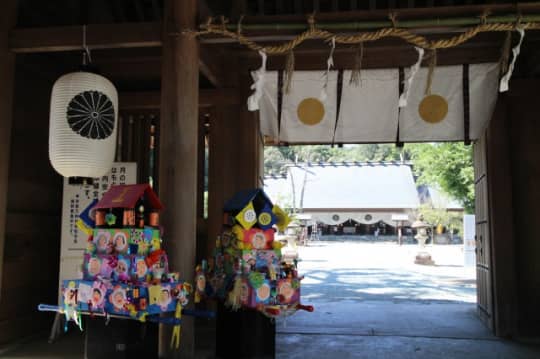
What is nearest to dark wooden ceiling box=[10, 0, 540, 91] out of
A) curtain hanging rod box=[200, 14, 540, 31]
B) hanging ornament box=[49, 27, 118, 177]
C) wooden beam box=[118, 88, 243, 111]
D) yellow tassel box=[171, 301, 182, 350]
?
wooden beam box=[118, 88, 243, 111]

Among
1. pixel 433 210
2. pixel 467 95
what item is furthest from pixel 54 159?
pixel 433 210

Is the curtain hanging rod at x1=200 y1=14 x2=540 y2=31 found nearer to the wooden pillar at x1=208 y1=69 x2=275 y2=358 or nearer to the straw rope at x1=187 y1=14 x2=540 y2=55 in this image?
the straw rope at x1=187 y1=14 x2=540 y2=55

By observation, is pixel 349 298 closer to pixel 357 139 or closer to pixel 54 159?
pixel 357 139

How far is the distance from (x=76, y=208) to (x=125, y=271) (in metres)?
2.40

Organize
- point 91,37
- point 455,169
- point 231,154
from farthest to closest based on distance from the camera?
point 455,169, point 231,154, point 91,37

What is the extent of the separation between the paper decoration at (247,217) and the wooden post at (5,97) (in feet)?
7.25

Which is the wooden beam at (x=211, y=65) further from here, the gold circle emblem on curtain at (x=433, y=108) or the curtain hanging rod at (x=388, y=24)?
the gold circle emblem on curtain at (x=433, y=108)

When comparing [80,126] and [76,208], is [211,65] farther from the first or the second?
[76,208]

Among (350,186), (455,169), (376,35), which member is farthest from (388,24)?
(350,186)

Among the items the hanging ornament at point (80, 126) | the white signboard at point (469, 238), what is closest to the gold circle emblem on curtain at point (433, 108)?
the hanging ornament at point (80, 126)

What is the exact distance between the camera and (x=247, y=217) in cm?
385

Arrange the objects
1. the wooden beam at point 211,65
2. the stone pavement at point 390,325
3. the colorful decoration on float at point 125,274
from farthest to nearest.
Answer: the stone pavement at point 390,325, the wooden beam at point 211,65, the colorful decoration on float at point 125,274

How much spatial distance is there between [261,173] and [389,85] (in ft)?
6.95

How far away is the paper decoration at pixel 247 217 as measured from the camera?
12.6 ft
